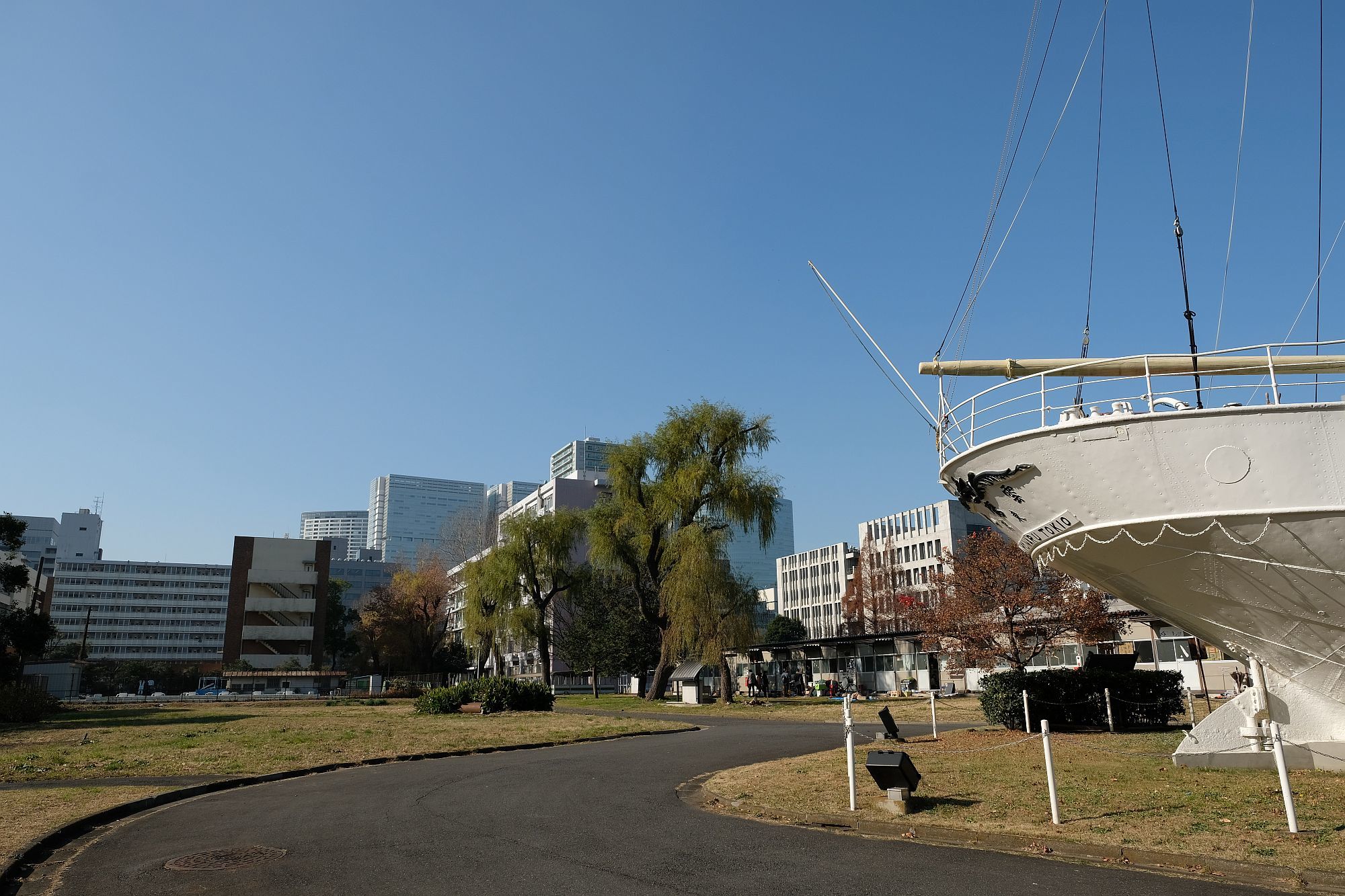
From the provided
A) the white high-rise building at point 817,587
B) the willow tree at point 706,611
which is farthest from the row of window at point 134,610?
the willow tree at point 706,611

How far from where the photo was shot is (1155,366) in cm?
1347

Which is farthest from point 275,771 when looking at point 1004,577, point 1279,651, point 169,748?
point 1004,577

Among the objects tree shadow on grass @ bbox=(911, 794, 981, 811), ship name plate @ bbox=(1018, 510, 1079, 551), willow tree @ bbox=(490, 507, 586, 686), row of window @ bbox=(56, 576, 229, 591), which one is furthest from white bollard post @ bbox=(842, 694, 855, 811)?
row of window @ bbox=(56, 576, 229, 591)

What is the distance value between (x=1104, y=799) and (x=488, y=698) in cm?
2498

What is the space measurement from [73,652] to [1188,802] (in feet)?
392

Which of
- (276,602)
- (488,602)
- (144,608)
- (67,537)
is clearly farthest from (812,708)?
(67,537)

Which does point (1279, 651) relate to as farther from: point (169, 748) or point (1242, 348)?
point (169, 748)

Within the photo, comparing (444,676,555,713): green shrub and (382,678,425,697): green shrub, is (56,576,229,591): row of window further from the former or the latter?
(444,676,555,713): green shrub

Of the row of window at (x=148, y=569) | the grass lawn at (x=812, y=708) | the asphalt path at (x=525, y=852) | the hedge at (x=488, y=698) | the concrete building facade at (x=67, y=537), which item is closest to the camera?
the asphalt path at (x=525, y=852)

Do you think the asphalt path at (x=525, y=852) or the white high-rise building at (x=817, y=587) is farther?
the white high-rise building at (x=817, y=587)

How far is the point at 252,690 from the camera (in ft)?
227

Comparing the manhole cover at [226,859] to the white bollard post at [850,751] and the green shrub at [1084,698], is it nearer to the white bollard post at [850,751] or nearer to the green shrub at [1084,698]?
the white bollard post at [850,751]

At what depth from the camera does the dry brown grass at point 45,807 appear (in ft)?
29.7

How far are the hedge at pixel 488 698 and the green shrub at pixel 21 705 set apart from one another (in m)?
12.8
